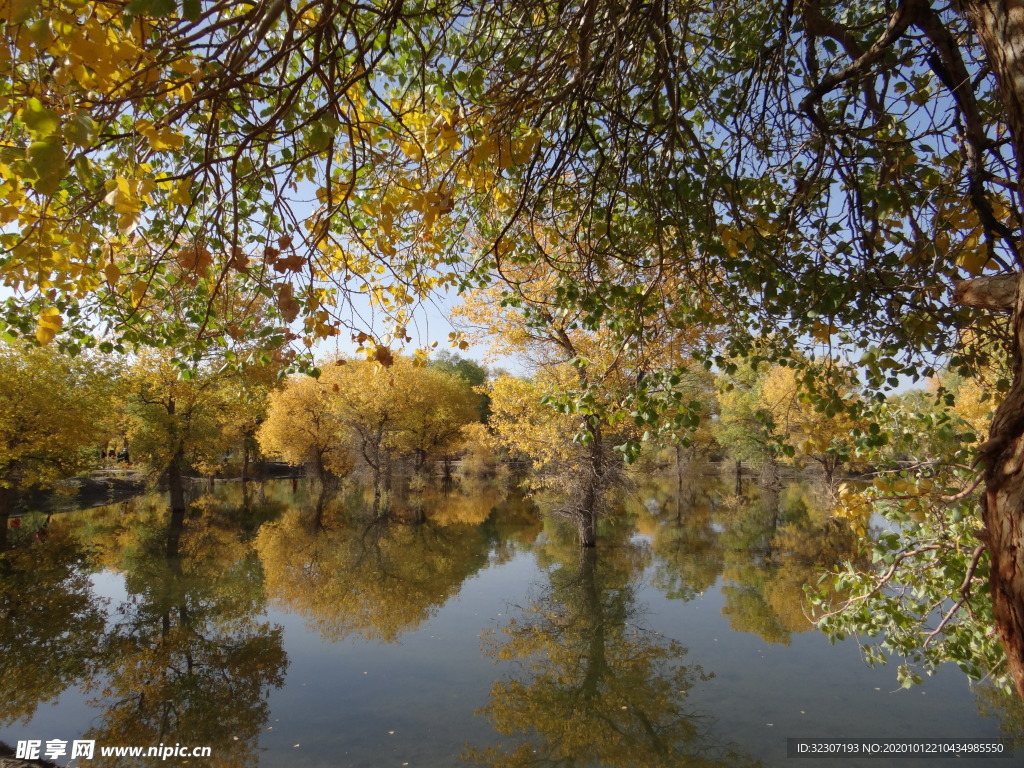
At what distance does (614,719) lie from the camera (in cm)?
642

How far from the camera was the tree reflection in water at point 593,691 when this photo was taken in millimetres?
5684

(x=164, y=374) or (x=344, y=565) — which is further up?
(x=164, y=374)

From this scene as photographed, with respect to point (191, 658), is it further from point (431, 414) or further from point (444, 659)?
point (431, 414)

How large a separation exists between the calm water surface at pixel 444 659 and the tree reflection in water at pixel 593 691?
0.03 meters

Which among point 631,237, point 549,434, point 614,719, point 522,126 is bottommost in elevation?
point 614,719

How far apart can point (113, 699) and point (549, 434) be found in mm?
8589

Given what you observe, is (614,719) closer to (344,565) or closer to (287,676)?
(287,676)

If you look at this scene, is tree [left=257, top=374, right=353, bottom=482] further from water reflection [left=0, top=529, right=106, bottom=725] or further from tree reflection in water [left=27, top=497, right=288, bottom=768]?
water reflection [left=0, top=529, right=106, bottom=725]

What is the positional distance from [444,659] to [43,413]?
13.0 m

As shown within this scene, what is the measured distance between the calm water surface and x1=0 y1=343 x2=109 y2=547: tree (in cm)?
229

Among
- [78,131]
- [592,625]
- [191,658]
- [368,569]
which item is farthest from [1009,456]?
[368,569]

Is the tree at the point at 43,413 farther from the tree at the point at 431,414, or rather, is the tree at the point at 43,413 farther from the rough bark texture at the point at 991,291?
the rough bark texture at the point at 991,291

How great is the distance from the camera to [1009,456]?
1.44 meters

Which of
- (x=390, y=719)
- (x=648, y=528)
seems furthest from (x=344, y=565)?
(x=648, y=528)
